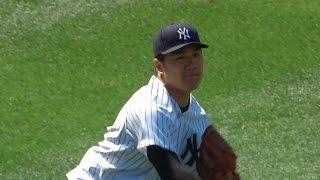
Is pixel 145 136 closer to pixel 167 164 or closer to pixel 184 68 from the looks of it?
pixel 167 164

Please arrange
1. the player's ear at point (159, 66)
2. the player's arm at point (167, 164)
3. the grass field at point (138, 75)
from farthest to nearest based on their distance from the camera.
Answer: the grass field at point (138, 75) < the player's ear at point (159, 66) < the player's arm at point (167, 164)

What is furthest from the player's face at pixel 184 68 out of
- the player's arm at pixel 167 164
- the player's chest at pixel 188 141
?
the player's arm at pixel 167 164

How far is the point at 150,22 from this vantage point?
39.0 ft

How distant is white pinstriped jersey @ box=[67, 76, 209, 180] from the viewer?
4.07m

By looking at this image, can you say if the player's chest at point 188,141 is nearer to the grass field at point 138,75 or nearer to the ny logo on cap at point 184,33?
the ny logo on cap at point 184,33

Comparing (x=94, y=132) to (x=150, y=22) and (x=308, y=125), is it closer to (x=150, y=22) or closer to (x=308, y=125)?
(x=308, y=125)

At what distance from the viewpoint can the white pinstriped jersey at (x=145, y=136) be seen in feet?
13.3

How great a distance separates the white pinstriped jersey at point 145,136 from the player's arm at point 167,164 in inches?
1.1

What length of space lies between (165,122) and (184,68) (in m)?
0.26

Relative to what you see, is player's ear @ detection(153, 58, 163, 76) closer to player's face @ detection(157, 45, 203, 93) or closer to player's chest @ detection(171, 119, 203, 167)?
player's face @ detection(157, 45, 203, 93)

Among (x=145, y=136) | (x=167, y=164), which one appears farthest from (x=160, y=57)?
(x=167, y=164)

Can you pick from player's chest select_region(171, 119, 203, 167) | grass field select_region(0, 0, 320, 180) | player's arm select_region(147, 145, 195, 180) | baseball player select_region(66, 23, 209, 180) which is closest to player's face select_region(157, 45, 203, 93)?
baseball player select_region(66, 23, 209, 180)

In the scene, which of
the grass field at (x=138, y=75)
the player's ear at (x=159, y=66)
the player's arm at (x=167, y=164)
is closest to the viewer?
the player's arm at (x=167, y=164)

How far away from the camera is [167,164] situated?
403 centimetres
